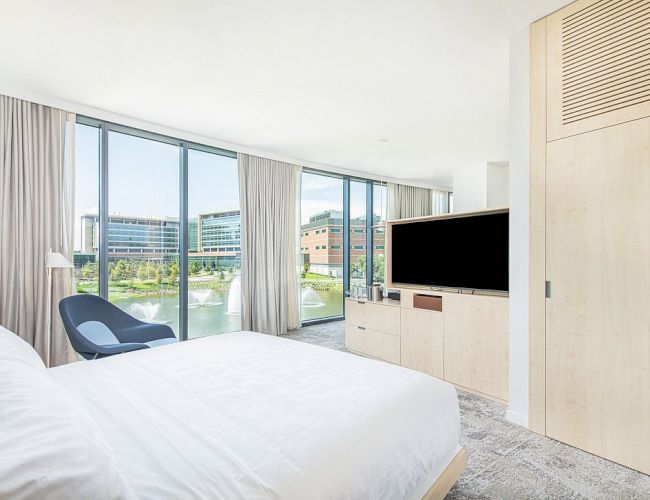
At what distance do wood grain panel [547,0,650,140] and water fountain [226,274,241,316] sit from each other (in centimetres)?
402

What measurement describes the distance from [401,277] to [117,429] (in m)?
3.31

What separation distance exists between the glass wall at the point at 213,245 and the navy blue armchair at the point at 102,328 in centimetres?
139

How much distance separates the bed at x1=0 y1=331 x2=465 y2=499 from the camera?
921 mm

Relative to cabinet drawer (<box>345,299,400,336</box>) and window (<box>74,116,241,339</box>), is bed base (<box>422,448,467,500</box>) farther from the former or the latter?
window (<box>74,116,241,339</box>)

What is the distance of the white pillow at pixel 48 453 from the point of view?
0.74m

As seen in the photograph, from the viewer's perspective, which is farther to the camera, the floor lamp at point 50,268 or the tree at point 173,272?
the tree at point 173,272

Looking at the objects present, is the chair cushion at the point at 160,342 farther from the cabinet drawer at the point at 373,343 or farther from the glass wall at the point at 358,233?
the glass wall at the point at 358,233

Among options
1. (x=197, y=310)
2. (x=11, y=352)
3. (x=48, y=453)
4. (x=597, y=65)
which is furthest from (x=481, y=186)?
(x=48, y=453)

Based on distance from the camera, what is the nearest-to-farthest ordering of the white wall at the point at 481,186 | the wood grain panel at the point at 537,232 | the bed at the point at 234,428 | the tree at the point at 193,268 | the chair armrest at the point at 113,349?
1. the bed at the point at 234,428
2. the wood grain panel at the point at 537,232
3. the chair armrest at the point at 113,349
4. the tree at the point at 193,268
5. the white wall at the point at 481,186

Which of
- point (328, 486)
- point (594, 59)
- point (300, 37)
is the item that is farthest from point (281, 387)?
point (594, 59)

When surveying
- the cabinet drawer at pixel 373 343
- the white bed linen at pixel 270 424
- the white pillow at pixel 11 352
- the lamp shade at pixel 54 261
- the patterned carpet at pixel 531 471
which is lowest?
the patterned carpet at pixel 531 471

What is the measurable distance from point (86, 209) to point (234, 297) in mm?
2065

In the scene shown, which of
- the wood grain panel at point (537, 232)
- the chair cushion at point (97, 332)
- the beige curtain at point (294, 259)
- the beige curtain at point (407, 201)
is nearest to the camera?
the wood grain panel at point (537, 232)

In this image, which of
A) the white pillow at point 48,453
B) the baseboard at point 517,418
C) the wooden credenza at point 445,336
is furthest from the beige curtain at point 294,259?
the white pillow at point 48,453
